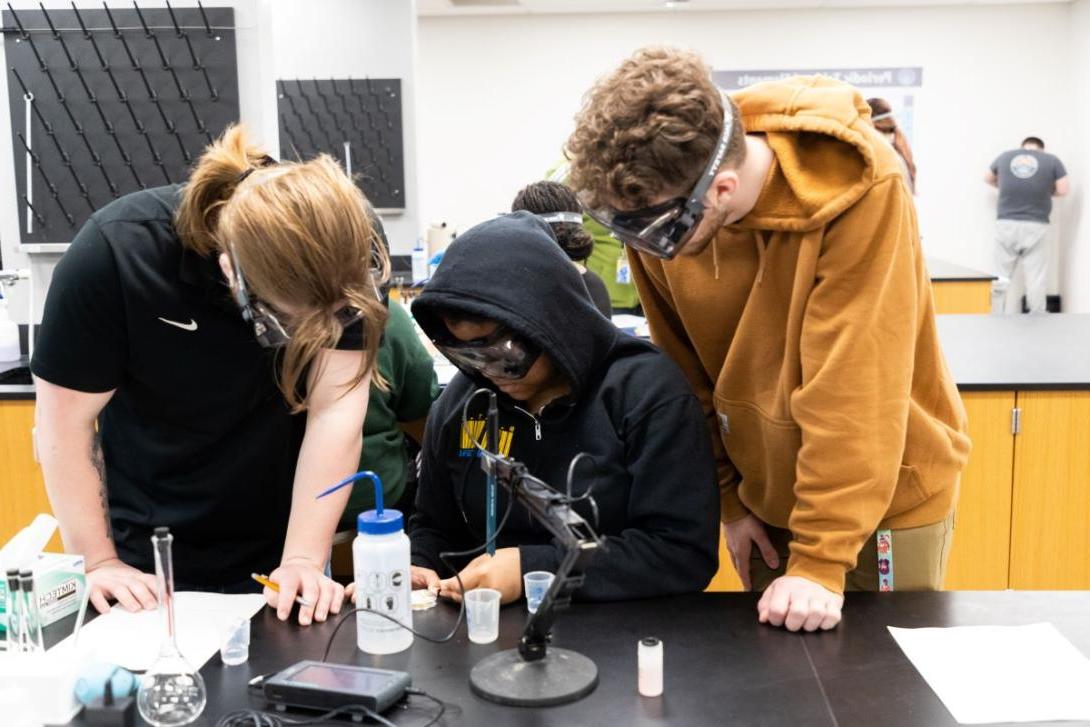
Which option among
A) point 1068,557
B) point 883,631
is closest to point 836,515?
point 883,631

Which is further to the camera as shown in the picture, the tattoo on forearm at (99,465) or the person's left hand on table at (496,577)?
the tattoo on forearm at (99,465)

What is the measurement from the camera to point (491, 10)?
879 centimetres

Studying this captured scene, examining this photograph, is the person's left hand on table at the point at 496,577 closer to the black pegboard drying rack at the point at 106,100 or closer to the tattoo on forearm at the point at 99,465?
the tattoo on forearm at the point at 99,465

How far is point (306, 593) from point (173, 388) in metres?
0.40

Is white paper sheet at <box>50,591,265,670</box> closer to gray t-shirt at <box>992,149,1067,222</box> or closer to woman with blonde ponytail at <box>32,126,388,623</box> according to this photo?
woman with blonde ponytail at <box>32,126,388,623</box>

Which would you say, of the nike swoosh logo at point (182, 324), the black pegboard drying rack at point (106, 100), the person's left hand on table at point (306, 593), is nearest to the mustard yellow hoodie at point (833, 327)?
the person's left hand on table at point (306, 593)

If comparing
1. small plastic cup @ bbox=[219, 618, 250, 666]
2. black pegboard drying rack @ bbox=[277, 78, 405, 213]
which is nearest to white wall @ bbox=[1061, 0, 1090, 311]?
black pegboard drying rack @ bbox=[277, 78, 405, 213]

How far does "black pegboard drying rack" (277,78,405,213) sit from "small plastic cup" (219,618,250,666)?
12.5 ft

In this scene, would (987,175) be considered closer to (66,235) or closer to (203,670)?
(66,235)

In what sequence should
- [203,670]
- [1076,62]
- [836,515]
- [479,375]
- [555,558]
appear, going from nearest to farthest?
[203,670]
[836,515]
[555,558]
[479,375]
[1076,62]

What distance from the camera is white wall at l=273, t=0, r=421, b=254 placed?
5.02 meters

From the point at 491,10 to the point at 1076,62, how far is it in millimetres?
4914

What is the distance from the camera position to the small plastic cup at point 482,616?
1.40m

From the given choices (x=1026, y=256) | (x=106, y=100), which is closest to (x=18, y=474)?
(x=106, y=100)
